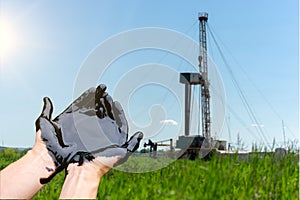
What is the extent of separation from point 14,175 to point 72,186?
923 mm

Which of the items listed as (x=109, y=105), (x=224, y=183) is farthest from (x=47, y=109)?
(x=224, y=183)

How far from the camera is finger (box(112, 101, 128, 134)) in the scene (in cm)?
618

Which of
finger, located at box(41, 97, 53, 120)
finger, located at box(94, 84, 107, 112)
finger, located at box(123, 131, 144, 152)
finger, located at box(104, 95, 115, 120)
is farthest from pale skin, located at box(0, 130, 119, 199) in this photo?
finger, located at box(94, 84, 107, 112)

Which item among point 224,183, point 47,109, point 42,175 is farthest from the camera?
point 47,109

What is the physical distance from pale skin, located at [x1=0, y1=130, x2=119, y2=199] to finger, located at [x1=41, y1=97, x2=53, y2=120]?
44cm

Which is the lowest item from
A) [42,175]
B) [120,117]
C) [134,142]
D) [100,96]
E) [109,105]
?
[42,175]

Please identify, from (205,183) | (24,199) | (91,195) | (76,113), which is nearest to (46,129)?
(76,113)

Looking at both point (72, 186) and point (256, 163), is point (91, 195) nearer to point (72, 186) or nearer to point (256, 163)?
point (72, 186)

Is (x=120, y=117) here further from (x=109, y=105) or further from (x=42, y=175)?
(x=42, y=175)

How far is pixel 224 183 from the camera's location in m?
5.36

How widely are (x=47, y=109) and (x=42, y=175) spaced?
1.06 metres

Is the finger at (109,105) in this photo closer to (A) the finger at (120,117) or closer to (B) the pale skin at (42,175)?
(A) the finger at (120,117)

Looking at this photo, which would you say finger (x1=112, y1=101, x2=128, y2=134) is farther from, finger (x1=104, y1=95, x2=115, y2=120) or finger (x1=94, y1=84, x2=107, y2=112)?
finger (x1=94, y1=84, x2=107, y2=112)

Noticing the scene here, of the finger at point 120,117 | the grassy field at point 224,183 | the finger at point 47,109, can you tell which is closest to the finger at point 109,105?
the finger at point 120,117
